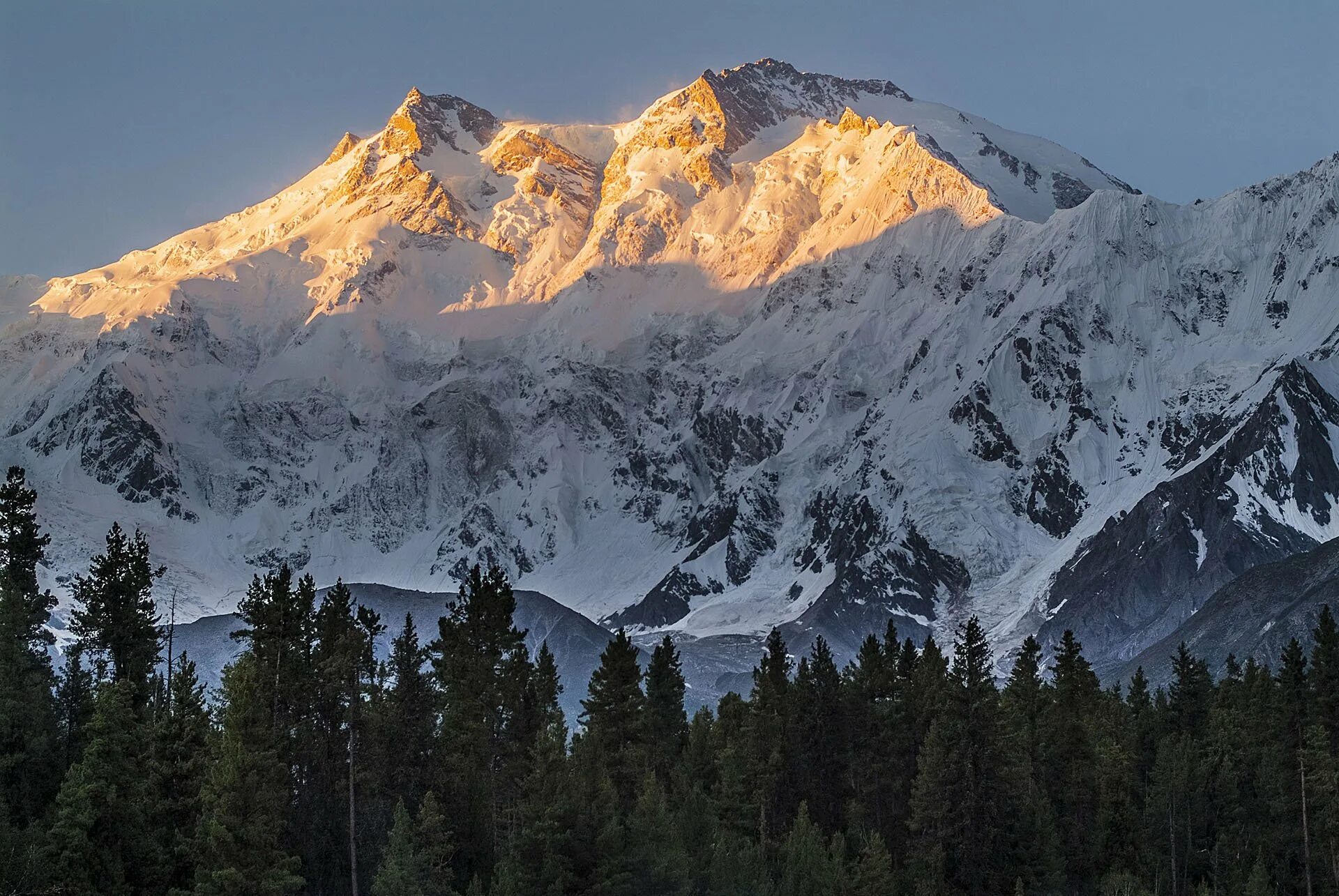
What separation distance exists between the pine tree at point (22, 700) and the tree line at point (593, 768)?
17cm

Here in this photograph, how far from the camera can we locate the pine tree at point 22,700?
68.6m

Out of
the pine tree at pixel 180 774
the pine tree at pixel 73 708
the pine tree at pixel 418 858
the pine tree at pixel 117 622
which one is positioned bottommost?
the pine tree at pixel 418 858

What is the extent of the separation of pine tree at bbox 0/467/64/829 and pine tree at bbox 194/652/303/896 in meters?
6.90

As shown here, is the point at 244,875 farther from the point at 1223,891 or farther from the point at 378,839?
the point at 1223,891

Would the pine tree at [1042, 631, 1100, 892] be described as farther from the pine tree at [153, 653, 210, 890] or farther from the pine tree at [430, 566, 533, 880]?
the pine tree at [153, 653, 210, 890]

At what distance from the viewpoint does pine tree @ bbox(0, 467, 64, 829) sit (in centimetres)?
6862

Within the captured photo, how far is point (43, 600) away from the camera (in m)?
82.4

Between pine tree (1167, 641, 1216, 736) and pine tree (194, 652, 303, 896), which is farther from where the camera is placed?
pine tree (1167, 641, 1216, 736)

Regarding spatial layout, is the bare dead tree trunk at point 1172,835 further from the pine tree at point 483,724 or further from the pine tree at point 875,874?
the pine tree at point 483,724

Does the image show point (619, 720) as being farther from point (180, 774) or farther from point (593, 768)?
point (180, 774)

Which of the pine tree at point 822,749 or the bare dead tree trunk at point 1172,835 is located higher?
the pine tree at point 822,749

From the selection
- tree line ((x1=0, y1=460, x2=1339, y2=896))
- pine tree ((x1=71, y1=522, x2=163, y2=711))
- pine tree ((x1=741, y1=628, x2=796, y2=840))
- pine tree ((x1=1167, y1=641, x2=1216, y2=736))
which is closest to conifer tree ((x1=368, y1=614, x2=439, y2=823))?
tree line ((x1=0, y1=460, x2=1339, y2=896))

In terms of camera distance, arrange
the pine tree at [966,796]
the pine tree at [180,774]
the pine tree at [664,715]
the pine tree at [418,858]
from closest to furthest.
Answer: the pine tree at [180,774]
the pine tree at [418,858]
the pine tree at [966,796]
the pine tree at [664,715]

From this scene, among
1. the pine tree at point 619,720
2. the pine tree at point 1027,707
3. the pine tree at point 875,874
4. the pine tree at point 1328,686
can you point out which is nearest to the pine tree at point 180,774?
the pine tree at point 619,720
